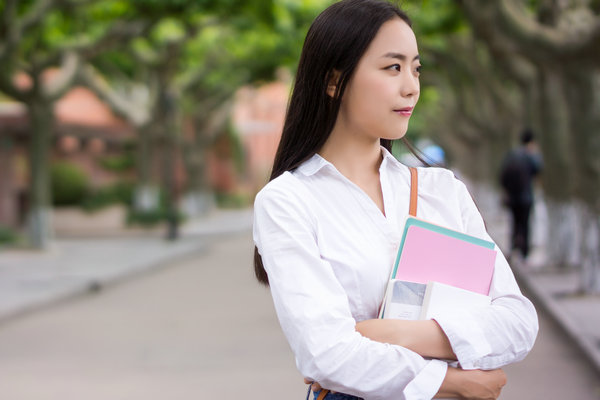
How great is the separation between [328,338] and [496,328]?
419mm

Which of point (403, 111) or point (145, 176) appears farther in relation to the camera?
point (145, 176)

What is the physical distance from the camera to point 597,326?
28.3ft

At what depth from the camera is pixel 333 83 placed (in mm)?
2141

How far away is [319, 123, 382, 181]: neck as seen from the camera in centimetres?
220

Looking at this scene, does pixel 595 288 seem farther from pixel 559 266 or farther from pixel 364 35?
pixel 364 35

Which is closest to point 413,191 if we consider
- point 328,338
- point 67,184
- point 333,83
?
point 333,83

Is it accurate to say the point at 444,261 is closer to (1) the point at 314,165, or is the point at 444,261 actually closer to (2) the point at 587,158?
(1) the point at 314,165

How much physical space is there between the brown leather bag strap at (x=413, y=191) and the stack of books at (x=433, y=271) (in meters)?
0.13

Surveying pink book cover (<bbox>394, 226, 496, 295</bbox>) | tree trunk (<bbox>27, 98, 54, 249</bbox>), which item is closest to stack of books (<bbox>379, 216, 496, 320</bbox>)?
pink book cover (<bbox>394, 226, 496, 295</bbox>)

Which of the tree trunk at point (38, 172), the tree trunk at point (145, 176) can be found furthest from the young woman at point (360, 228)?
the tree trunk at point (145, 176)

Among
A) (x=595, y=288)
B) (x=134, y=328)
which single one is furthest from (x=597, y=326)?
(x=134, y=328)

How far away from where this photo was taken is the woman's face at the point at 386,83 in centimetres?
207

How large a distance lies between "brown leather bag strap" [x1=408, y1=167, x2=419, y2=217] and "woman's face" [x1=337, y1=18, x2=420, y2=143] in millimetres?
142

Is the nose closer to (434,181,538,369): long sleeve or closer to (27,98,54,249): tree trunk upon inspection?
Answer: (434,181,538,369): long sleeve
